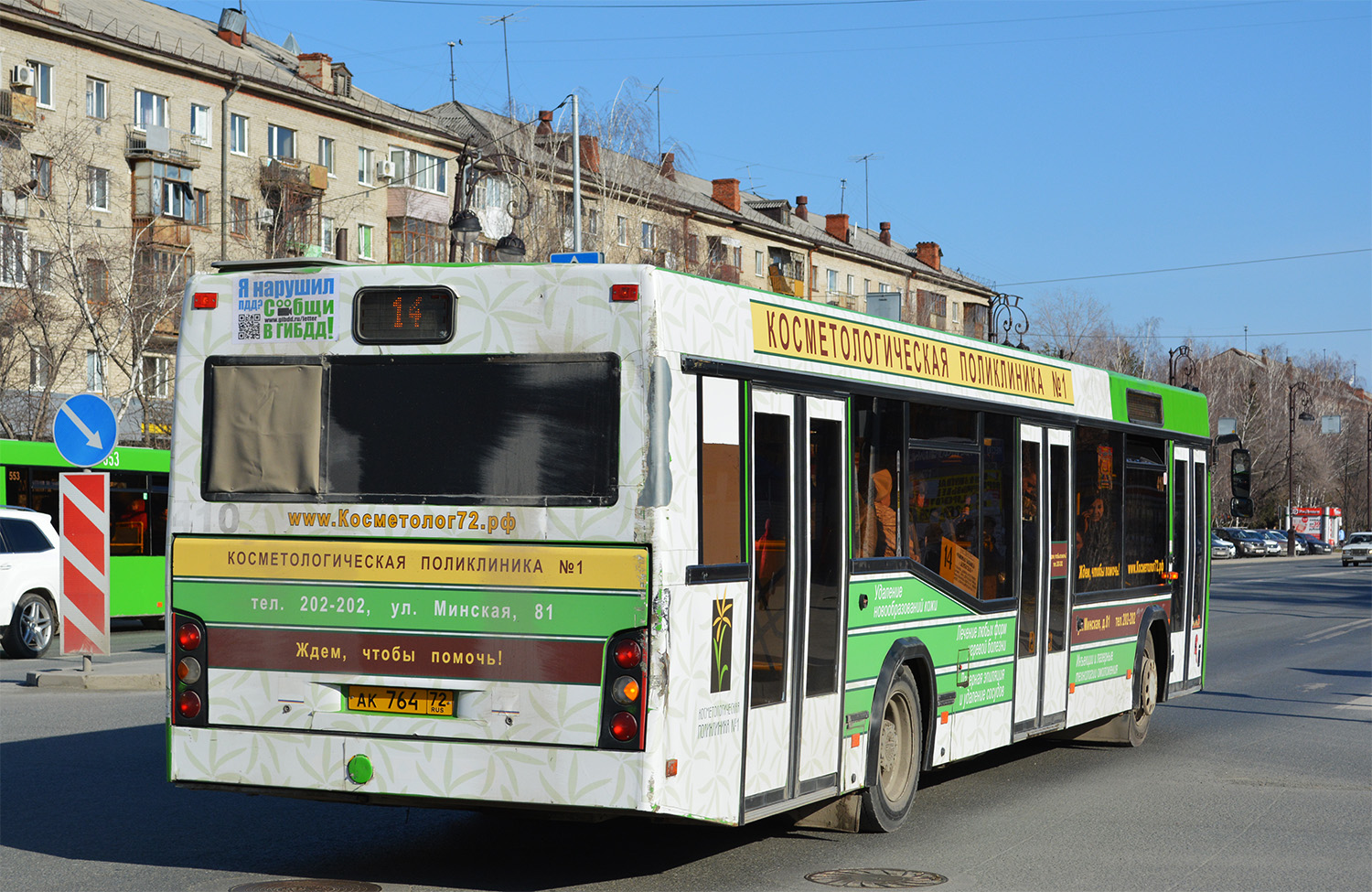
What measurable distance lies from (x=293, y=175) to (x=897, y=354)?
161ft

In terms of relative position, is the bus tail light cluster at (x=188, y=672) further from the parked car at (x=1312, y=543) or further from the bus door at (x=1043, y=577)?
the parked car at (x=1312, y=543)

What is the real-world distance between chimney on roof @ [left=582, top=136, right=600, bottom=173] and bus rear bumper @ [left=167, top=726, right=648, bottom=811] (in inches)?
1320

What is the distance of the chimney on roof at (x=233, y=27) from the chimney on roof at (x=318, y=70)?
8.33 ft

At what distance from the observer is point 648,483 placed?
260 inches

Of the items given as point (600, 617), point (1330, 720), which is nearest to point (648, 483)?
point (600, 617)

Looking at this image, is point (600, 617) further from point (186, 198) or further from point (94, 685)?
point (186, 198)

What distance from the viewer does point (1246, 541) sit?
298ft

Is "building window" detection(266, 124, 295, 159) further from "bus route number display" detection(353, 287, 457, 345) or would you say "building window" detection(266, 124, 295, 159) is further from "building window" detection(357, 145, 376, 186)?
"bus route number display" detection(353, 287, 457, 345)

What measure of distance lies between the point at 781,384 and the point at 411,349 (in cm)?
178

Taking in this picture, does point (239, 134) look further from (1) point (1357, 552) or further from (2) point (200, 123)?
(1) point (1357, 552)

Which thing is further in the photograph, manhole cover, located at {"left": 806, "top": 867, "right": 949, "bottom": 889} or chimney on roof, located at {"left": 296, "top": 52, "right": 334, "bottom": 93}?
chimney on roof, located at {"left": 296, "top": 52, "right": 334, "bottom": 93}

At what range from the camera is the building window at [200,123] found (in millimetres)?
53344

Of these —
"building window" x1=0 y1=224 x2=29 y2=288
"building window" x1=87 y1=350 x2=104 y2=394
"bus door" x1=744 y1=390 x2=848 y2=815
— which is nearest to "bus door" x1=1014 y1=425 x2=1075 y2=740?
"bus door" x1=744 y1=390 x2=848 y2=815

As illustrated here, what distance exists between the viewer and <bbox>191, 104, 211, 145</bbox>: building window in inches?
2100
